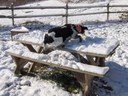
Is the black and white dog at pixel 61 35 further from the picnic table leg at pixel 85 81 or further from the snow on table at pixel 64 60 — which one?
the picnic table leg at pixel 85 81

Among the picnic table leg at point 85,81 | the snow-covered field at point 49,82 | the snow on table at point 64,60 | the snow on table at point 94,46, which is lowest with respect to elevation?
the snow-covered field at point 49,82

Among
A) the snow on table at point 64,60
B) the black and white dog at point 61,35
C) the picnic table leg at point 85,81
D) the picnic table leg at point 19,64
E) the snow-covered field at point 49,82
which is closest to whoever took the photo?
the snow on table at point 64,60

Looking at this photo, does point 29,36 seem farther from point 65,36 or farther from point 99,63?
point 99,63

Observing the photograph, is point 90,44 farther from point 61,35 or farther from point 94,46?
point 61,35

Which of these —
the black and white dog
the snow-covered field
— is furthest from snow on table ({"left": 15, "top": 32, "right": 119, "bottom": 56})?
the snow-covered field

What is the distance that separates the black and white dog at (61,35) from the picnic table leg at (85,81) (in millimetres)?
817

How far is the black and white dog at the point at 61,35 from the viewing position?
19.8 ft

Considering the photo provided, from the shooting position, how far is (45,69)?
22.7 ft

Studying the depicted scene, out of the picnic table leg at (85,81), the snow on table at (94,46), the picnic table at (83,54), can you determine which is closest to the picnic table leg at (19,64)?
the picnic table at (83,54)

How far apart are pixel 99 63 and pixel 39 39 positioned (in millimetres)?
1419

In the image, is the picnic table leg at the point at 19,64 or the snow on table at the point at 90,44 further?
the picnic table leg at the point at 19,64

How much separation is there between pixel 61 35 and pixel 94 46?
686 millimetres

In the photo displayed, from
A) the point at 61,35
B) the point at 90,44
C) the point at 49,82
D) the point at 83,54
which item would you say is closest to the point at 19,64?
the point at 49,82

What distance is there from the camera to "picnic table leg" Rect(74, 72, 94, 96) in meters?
5.59
